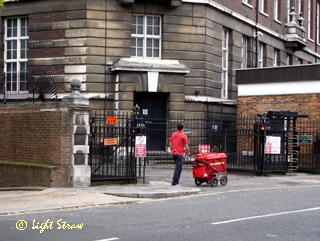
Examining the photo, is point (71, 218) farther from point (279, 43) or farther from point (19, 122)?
point (279, 43)

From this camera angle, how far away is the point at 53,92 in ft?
64.4

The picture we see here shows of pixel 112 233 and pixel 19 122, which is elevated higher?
pixel 19 122

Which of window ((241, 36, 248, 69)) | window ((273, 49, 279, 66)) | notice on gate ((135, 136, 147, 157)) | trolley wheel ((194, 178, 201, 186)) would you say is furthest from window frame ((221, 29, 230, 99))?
notice on gate ((135, 136, 147, 157))

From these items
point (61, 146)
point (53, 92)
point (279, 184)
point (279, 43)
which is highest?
point (279, 43)

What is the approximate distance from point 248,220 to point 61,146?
6230 millimetres

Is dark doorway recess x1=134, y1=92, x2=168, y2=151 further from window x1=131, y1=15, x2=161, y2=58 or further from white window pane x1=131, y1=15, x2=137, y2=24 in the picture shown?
white window pane x1=131, y1=15, x2=137, y2=24

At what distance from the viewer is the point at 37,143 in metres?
14.0

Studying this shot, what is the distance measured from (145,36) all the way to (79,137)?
10162mm

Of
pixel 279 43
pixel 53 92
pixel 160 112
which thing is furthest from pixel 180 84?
pixel 279 43

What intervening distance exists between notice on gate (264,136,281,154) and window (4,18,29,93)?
11.5m

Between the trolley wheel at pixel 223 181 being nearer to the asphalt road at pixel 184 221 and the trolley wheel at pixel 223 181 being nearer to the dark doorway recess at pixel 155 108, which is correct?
the asphalt road at pixel 184 221

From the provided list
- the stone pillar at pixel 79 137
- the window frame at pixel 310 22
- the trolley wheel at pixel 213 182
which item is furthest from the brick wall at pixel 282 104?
the window frame at pixel 310 22

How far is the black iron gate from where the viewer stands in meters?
13.6

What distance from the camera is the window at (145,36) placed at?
22.2 metres
